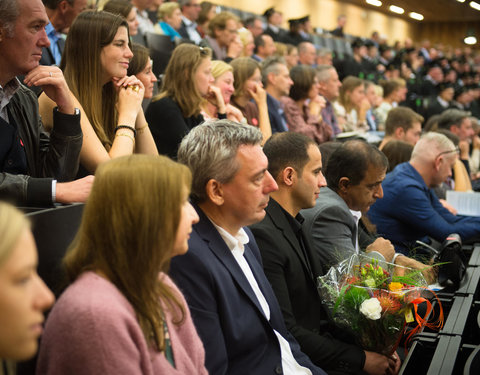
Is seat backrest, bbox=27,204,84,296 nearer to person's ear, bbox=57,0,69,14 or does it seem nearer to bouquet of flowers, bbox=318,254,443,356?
bouquet of flowers, bbox=318,254,443,356

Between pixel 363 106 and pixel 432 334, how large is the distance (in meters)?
5.26

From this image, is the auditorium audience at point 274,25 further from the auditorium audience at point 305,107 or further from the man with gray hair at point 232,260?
the man with gray hair at point 232,260

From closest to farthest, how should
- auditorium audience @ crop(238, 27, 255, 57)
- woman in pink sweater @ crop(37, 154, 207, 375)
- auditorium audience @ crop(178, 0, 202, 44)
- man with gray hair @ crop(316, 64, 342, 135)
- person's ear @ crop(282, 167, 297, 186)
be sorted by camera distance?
woman in pink sweater @ crop(37, 154, 207, 375)
person's ear @ crop(282, 167, 297, 186)
man with gray hair @ crop(316, 64, 342, 135)
auditorium audience @ crop(178, 0, 202, 44)
auditorium audience @ crop(238, 27, 255, 57)

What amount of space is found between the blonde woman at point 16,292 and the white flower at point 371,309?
1233 mm

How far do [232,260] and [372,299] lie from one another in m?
0.48

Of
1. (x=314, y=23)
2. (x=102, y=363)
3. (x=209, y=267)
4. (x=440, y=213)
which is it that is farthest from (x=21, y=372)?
(x=314, y=23)

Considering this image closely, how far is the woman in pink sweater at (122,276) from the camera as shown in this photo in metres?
1.06

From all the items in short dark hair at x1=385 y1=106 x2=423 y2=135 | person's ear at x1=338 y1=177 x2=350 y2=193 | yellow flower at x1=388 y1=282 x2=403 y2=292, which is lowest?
short dark hair at x1=385 y1=106 x2=423 y2=135

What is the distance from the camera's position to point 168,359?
1.28 meters

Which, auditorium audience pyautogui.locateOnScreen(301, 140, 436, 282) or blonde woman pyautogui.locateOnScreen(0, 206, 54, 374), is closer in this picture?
blonde woman pyautogui.locateOnScreen(0, 206, 54, 374)

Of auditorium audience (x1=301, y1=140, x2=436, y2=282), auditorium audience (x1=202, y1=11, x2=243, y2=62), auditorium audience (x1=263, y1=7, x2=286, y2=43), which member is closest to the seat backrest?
auditorium audience (x1=301, y1=140, x2=436, y2=282)

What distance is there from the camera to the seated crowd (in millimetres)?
1094

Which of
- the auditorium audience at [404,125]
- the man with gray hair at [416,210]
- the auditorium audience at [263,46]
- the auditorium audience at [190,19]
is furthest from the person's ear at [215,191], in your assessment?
the auditorium audience at [263,46]

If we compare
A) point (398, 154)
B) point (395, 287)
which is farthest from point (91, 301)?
point (398, 154)
